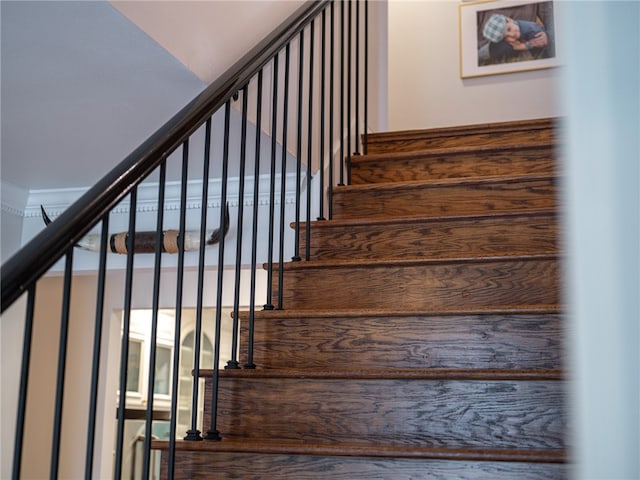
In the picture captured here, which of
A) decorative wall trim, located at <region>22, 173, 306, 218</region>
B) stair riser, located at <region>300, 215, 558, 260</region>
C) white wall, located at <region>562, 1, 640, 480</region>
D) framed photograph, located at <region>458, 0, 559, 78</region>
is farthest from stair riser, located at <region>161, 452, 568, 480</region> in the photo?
framed photograph, located at <region>458, 0, 559, 78</region>

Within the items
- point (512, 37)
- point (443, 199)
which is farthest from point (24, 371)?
point (512, 37)

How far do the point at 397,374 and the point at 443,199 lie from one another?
1.06m

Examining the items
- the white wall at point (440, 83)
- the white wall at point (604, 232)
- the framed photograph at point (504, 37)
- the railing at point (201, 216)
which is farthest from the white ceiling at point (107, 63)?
the framed photograph at point (504, 37)

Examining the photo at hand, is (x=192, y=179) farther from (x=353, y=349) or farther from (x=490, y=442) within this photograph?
(x=490, y=442)

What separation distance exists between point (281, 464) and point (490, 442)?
0.46m

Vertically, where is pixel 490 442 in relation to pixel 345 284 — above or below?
below

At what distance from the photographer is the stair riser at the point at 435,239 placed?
7.82 ft

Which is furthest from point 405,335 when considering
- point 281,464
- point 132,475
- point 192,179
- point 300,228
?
point 132,475

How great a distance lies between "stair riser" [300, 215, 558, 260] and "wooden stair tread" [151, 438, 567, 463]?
0.82 metres

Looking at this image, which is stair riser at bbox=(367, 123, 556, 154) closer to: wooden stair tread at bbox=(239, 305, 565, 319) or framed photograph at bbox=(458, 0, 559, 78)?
wooden stair tread at bbox=(239, 305, 565, 319)

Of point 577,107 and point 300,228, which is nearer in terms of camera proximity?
point 577,107

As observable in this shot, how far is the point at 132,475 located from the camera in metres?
5.58

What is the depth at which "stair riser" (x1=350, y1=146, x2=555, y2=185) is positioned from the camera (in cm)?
295

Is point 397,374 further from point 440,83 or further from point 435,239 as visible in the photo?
point 440,83
